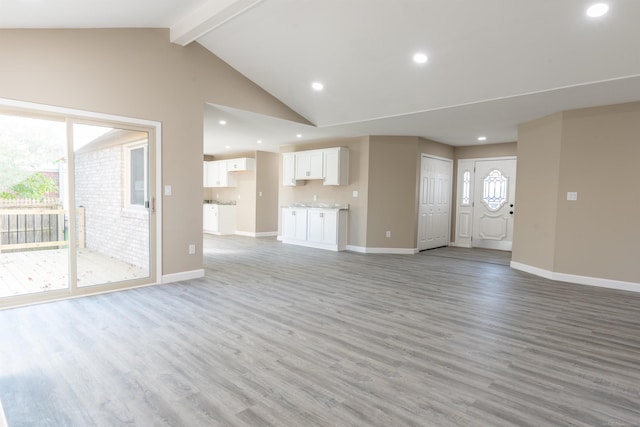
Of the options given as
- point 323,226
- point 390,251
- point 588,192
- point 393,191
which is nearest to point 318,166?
point 323,226

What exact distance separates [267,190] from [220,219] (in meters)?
1.59

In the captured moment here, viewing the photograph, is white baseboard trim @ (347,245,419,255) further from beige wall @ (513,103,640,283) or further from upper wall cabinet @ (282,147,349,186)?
beige wall @ (513,103,640,283)

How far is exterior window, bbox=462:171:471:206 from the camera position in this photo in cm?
866

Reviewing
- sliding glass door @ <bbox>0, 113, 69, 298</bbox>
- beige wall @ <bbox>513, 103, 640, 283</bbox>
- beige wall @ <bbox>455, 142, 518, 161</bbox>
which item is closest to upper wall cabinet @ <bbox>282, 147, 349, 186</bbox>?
beige wall @ <bbox>455, 142, 518, 161</bbox>

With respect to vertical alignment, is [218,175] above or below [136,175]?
above

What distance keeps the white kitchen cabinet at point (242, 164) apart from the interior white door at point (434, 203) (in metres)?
4.74

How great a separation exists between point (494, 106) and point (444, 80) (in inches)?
37.0

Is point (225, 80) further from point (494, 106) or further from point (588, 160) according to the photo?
point (588, 160)

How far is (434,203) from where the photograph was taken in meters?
8.27

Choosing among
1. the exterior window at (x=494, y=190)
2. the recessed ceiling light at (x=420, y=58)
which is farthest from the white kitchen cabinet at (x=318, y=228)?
the recessed ceiling light at (x=420, y=58)

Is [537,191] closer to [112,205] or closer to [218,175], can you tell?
[112,205]

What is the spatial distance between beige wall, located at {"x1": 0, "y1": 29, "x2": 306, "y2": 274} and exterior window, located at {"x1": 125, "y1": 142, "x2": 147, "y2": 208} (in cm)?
27

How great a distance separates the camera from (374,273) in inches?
218

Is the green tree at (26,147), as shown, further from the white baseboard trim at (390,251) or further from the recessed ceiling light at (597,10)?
the white baseboard trim at (390,251)
